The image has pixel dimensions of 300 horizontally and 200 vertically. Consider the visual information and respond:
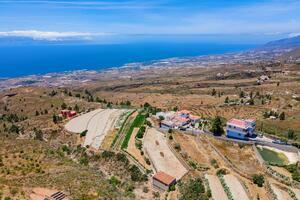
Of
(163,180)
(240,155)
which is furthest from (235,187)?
(240,155)

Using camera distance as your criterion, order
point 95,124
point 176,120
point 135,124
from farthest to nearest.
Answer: point 176,120 < point 95,124 < point 135,124

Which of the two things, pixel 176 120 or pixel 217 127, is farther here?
pixel 176 120

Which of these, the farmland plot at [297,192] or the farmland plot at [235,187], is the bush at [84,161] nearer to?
the farmland plot at [235,187]

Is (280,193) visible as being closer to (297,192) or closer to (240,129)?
(297,192)

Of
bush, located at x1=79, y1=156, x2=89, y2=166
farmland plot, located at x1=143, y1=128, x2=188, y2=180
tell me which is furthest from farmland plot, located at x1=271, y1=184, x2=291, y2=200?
bush, located at x1=79, y1=156, x2=89, y2=166

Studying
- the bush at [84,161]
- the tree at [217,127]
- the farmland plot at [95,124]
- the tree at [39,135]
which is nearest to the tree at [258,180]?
the tree at [217,127]
